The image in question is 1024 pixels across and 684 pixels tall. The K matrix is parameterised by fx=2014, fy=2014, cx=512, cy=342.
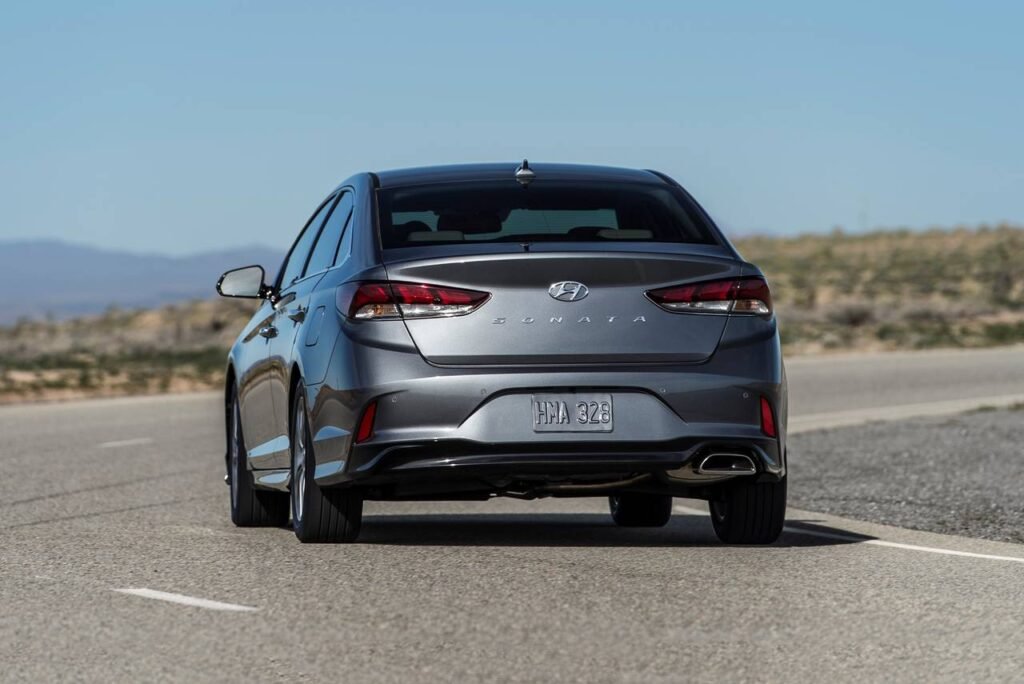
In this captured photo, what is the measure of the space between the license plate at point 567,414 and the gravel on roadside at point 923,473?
10.6 feet

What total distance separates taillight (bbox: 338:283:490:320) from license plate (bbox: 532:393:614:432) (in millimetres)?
518

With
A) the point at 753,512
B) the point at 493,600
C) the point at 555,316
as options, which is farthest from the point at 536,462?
the point at 753,512

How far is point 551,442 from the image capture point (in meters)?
8.76

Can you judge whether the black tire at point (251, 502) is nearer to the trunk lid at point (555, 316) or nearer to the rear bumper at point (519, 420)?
the rear bumper at point (519, 420)

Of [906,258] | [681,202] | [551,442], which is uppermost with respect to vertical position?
[681,202]

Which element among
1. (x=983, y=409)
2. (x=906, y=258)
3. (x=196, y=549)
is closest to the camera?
(x=196, y=549)

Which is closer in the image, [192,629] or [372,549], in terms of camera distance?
[192,629]

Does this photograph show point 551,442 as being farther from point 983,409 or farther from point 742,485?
point 983,409

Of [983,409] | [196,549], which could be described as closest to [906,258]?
[983,409]

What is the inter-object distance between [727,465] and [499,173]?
205 cm

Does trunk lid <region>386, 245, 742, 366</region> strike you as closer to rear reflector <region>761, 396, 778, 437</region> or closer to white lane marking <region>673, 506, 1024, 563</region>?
rear reflector <region>761, 396, 778, 437</region>

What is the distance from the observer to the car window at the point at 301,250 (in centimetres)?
1100

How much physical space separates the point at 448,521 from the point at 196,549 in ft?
6.74

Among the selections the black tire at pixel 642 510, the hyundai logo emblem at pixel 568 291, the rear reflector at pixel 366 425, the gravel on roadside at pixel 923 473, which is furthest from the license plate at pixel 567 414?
the gravel on roadside at pixel 923 473
